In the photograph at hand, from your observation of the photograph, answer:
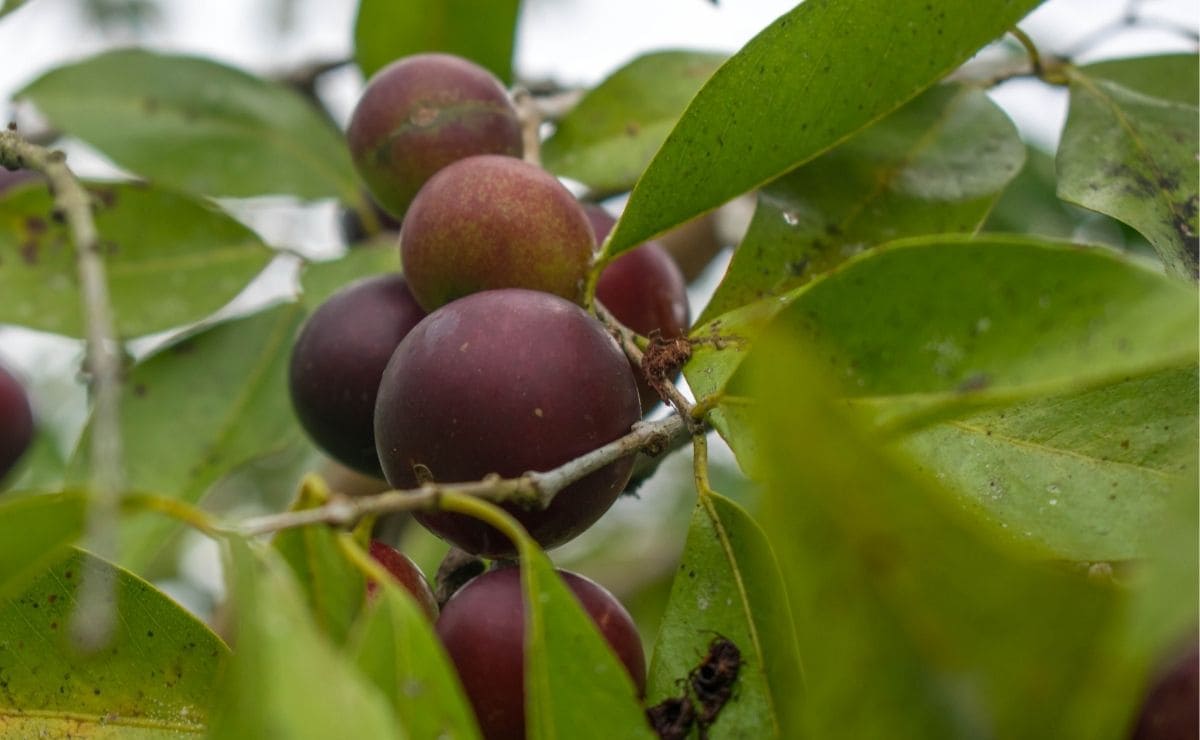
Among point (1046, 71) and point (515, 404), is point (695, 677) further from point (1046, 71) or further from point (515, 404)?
point (1046, 71)

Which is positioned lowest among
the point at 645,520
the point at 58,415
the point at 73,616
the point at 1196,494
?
the point at 645,520

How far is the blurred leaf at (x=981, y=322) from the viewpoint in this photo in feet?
2.02

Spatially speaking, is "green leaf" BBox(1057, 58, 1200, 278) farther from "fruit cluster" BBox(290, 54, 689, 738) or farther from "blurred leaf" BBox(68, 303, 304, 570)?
"blurred leaf" BBox(68, 303, 304, 570)

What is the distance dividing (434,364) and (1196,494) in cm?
47

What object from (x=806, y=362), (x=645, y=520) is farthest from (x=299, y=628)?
(x=645, y=520)

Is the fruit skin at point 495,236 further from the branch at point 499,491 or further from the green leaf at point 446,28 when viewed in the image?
the green leaf at point 446,28

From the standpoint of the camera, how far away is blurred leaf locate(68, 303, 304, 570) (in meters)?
1.41

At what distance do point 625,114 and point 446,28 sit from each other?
0.79 feet

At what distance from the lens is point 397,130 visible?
114cm

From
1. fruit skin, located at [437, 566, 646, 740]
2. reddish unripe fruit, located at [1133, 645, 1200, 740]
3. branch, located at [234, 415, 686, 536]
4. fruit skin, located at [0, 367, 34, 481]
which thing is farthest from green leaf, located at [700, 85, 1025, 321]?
fruit skin, located at [0, 367, 34, 481]

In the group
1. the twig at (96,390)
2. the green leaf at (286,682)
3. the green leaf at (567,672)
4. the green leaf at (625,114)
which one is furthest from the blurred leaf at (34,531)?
the green leaf at (625,114)

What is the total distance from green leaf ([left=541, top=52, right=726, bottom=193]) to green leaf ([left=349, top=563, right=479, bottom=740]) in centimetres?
81

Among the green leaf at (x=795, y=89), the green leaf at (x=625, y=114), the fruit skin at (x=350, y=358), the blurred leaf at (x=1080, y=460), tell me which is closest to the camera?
the blurred leaf at (x=1080, y=460)

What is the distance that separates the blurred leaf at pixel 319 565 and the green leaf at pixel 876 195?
17.5 inches
